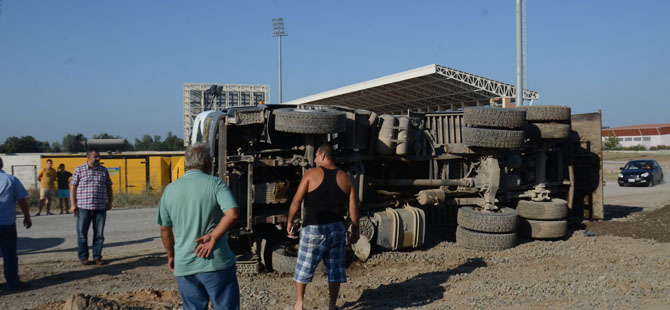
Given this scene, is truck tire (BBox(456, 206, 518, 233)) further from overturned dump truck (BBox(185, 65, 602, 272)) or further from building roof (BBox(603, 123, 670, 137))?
building roof (BBox(603, 123, 670, 137))

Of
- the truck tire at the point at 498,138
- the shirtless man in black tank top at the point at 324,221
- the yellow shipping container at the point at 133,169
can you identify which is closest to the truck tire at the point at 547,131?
the truck tire at the point at 498,138

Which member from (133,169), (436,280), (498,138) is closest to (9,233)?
(436,280)

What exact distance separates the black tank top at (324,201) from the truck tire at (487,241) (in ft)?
14.1

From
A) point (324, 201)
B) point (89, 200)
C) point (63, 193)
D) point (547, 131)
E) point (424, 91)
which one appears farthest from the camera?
point (424, 91)

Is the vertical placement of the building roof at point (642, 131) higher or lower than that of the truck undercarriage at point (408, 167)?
higher

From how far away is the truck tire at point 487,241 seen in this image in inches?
322

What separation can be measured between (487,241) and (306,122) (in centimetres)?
380

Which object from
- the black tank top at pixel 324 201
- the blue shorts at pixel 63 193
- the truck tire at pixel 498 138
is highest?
the truck tire at pixel 498 138

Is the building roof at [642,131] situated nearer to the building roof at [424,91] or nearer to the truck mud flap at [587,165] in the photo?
the building roof at [424,91]

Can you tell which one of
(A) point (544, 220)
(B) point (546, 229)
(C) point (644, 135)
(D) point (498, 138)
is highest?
(C) point (644, 135)

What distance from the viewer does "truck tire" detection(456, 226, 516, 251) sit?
819 cm

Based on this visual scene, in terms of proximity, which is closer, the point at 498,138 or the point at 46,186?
the point at 498,138

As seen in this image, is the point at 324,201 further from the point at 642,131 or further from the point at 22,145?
the point at 642,131

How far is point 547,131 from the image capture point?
920 cm
